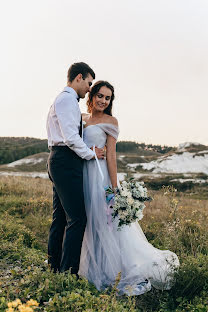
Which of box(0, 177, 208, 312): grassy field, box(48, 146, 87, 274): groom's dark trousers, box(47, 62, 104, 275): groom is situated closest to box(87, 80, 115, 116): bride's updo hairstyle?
box(47, 62, 104, 275): groom

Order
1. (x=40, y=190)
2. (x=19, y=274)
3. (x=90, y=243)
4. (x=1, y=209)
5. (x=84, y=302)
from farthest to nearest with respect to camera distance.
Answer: (x=40, y=190)
(x=1, y=209)
(x=90, y=243)
(x=19, y=274)
(x=84, y=302)

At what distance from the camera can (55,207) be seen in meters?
4.85

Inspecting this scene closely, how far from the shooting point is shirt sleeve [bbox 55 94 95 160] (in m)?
4.19

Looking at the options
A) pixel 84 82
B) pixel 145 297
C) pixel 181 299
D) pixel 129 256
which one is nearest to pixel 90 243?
pixel 129 256

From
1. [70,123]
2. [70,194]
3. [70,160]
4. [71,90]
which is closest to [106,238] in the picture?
[70,194]

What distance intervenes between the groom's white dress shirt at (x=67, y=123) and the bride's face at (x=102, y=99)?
551mm

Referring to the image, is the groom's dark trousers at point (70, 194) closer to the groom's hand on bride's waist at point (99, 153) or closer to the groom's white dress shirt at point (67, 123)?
the groom's white dress shirt at point (67, 123)

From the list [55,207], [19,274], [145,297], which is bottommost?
[145,297]

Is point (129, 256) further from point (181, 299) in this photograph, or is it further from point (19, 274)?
point (19, 274)

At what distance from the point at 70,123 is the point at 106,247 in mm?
1936

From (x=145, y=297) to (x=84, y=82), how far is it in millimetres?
3090

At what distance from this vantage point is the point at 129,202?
433cm

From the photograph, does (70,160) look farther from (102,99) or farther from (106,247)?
(106,247)

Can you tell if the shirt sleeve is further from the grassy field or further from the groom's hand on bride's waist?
the grassy field
